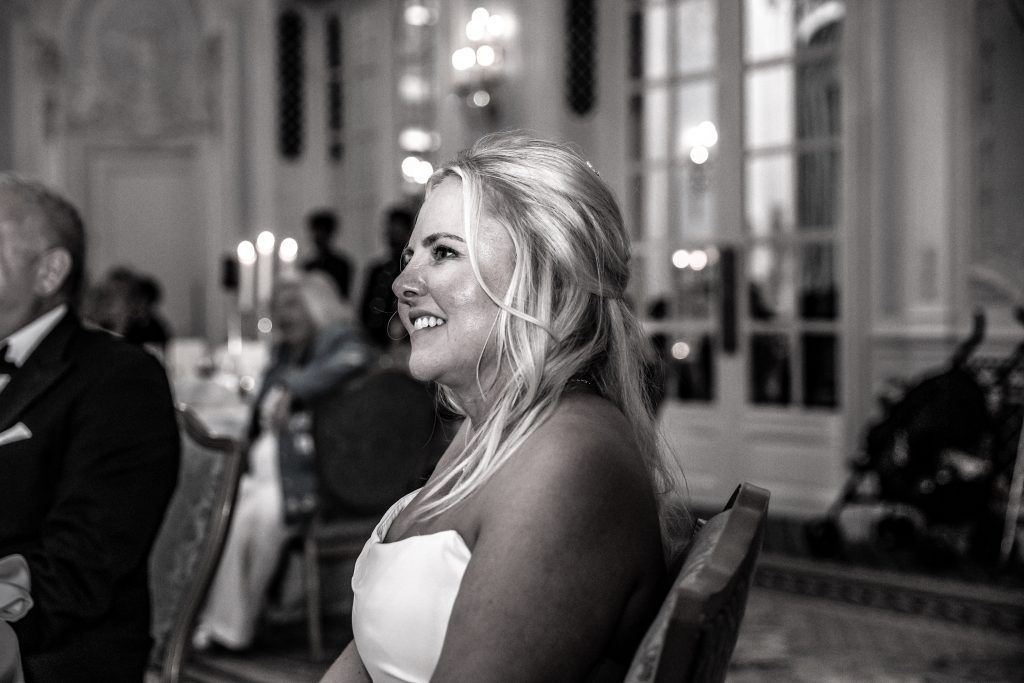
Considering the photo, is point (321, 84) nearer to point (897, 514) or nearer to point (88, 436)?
point (897, 514)

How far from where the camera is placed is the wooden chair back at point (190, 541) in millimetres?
1948

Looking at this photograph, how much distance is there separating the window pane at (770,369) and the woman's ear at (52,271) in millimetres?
4745

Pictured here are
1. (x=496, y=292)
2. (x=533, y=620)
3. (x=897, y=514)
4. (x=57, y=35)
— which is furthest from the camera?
(x=57, y=35)

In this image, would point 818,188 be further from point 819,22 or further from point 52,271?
point 52,271

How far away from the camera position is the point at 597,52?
679 cm

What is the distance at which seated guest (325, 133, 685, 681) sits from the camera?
936 millimetres

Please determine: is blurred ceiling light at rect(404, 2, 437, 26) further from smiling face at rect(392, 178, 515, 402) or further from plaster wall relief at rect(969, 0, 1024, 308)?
smiling face at rect(392, 178, 515, 402)

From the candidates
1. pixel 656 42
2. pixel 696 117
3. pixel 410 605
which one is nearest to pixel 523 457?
pixel 410 605

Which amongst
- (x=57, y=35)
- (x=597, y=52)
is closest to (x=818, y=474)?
(x=597, y=52)

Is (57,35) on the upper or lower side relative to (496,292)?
upper

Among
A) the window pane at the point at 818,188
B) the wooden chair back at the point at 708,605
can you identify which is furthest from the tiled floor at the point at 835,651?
the window pane at the point at 818,188

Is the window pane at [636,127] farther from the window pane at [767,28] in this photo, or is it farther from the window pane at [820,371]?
the window pane at [820,371]

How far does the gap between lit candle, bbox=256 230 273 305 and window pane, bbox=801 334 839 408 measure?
3169 millimetres

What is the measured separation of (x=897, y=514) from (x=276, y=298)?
9.52 ft
